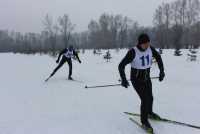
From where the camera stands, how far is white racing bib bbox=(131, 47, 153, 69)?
5984mm

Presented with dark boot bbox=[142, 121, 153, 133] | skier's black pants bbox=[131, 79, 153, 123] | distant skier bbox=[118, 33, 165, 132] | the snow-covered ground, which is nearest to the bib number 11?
distant skier bbox=[118, 33, 165, 132]

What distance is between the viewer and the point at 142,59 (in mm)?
6039

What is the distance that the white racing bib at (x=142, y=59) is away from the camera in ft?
19.6

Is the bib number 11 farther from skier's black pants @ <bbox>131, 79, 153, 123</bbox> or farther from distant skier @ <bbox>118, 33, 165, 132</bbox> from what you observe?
skier's black pants @ <bbox>131, 79, 153, 123</bbox>

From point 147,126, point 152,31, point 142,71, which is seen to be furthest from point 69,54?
point 152,31

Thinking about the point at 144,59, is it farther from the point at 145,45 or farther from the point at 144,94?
the point at 144,94

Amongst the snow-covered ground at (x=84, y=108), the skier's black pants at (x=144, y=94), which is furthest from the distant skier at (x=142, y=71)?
the snow-covered ground at (x=84, y=108)

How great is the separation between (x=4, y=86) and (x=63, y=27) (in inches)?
2138

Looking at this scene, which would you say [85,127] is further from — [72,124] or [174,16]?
[174,16]

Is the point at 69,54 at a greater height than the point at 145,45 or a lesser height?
lesser

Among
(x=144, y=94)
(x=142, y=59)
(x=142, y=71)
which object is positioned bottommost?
(x=144, y=94)

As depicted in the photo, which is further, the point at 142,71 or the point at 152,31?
the point at 152,31

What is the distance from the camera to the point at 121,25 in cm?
8000

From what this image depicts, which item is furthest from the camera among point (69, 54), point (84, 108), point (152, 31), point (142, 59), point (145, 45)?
point (152, 31)
